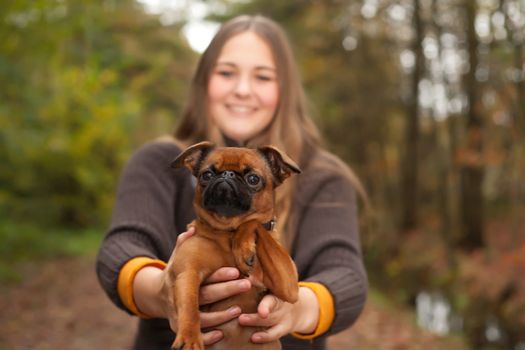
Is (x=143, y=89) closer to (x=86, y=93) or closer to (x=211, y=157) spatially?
(x=86, y=93)

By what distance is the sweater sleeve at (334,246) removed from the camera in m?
3.24

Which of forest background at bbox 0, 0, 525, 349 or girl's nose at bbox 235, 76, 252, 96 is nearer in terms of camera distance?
girl's nose at bbox 235, 76, 252, 96

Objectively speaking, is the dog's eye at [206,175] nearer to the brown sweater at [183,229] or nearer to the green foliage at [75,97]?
the brown sweater at [183,229]

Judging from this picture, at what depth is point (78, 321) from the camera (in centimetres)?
990

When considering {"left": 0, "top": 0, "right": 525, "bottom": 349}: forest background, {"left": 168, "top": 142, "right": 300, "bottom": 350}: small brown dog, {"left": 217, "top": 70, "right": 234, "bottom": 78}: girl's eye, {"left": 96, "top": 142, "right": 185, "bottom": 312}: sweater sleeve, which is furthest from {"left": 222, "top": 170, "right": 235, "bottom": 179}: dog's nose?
{"left": 0, "top": 0, "right": 525, "bottom": 349}: forest background

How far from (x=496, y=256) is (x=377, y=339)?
9.61 metres

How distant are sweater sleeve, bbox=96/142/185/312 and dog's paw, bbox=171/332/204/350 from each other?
0.87 metres

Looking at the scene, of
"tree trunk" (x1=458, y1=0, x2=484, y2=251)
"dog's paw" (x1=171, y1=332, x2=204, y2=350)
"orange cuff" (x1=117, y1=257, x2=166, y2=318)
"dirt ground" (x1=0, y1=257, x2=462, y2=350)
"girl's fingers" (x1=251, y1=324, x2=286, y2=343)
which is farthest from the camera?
"tree trunk" (x1=458, y1=0, x2=484, y2=251)

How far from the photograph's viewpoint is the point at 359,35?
20812 mm

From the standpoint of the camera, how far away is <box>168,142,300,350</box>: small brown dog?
2607 millimetres

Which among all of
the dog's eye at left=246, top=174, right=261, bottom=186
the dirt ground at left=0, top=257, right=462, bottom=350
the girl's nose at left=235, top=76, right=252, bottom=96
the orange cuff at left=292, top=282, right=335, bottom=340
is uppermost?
the girl's nose at left=235, top=76, right=252, bottom=96

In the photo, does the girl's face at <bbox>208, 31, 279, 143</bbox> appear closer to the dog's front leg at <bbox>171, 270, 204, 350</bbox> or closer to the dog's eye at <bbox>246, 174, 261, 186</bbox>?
the dog's eye at <bbox>246, 174, 261, 186</bbox>

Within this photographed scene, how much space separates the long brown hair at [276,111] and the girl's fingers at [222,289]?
120 centimetres

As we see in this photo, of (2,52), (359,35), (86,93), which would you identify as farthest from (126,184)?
(359,35)
